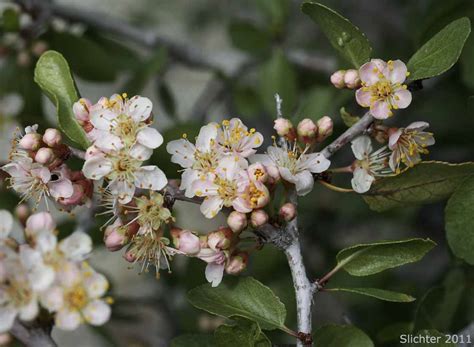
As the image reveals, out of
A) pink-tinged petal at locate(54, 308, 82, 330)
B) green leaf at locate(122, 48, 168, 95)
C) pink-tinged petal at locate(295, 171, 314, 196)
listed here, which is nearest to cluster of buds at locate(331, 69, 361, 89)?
pink-tinged petal at locate(295, 171, 314, 196)

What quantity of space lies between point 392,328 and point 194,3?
311 cm

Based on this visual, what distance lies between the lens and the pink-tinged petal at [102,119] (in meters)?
1.55

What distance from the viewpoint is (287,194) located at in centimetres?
164

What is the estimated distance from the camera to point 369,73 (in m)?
1.61

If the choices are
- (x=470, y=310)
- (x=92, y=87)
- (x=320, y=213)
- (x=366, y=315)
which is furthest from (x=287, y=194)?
(x=92, y=87)

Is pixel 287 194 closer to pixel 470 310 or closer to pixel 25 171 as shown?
pixel 25 171

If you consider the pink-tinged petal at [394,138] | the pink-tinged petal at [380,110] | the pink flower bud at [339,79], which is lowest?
the pink-tinged petal at [394,138]

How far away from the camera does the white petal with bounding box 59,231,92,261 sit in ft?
4.72

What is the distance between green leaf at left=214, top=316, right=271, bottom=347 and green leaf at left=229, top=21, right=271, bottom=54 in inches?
59.7

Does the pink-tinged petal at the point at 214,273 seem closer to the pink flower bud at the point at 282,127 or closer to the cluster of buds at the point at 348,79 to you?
the pink flower bud at the point at 282,127

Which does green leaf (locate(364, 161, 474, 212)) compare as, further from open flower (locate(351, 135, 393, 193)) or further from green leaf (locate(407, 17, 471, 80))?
green leaf (locate(407, 17, 471, 80))

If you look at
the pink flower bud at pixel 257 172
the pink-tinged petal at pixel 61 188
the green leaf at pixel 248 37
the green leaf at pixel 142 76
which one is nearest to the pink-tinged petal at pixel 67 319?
the pink-tinged petal at pixel 61 188

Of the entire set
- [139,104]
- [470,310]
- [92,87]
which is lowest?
[92,87]

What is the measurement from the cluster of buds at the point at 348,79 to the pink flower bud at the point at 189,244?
0.51 metres
